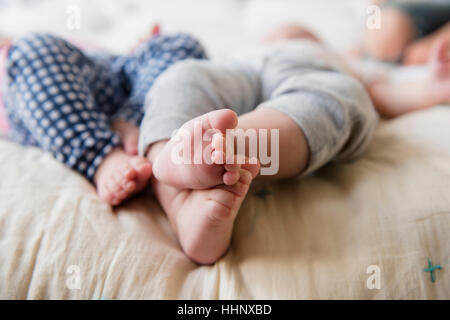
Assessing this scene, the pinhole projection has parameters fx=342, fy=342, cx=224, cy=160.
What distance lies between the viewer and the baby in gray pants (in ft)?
1.11

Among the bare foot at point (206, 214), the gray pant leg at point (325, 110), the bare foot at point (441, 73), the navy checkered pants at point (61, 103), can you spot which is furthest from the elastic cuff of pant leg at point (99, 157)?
the bare foot at point (441, 73)

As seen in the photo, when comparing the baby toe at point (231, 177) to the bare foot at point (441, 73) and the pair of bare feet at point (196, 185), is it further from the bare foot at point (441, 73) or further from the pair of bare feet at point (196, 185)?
the bare foot at point (441, 73)

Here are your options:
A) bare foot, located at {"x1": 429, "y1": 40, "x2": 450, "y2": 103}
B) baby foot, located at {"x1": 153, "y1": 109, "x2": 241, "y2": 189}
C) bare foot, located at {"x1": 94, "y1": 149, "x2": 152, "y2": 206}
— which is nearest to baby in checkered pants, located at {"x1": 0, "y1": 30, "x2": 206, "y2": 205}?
bare foot, located at {"x1": 94, "y1": 149, "x2": 152, "y2": 206}

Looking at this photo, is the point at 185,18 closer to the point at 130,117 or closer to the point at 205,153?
the point at 130,117

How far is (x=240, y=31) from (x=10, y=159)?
36.0 inches

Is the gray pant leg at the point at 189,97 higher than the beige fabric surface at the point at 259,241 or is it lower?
higher

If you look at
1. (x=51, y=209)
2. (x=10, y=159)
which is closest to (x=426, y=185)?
(x=51, y=209)

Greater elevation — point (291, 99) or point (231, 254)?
point (291, 99)

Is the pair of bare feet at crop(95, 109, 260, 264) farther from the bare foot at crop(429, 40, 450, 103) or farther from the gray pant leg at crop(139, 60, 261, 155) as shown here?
the bare foot at crop(429, 40, 450, 103)

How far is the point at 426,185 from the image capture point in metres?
0.44

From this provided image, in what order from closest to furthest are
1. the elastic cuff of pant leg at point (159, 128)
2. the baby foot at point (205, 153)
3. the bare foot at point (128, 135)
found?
the baby foot at point (205, 153), the elastic cuff of pant leg at point (159, 128), the bare foot at point (128, 135)

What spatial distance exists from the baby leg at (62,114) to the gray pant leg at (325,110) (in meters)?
0.22

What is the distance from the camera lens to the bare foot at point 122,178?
1.51 ft
